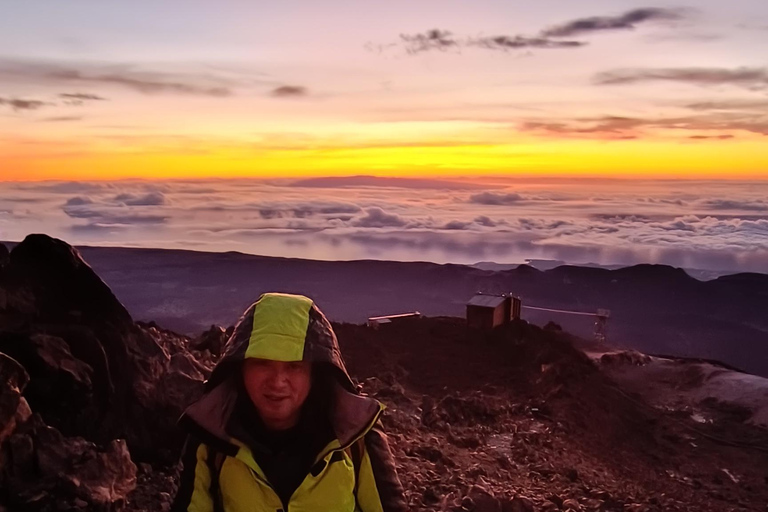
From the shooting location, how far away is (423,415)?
28.1 feet

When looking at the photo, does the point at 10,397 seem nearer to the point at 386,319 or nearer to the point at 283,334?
the point at 283,334

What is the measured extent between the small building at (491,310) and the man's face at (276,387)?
9.70 metres

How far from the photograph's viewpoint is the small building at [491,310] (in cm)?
1293

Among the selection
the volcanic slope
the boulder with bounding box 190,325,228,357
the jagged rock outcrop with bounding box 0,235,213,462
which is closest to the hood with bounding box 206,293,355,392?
the jagged rock outcrop with bounding box 0,235,213,462

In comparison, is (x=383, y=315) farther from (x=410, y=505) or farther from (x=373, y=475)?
(x=373, y=475)

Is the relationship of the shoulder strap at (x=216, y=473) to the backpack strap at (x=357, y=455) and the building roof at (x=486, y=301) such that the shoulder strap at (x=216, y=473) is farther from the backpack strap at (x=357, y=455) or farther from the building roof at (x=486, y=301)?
the building roof at (x=486, y=301)

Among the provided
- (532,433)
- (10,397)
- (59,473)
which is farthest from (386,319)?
(10,397)

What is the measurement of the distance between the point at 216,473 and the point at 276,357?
70 cm

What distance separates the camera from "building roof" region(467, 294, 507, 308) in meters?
13.0

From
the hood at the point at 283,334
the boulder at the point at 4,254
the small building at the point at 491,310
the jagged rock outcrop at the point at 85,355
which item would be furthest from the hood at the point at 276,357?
the small building at the point at 491,310

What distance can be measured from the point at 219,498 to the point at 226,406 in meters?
0.43

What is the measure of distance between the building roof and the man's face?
9752 millimetres

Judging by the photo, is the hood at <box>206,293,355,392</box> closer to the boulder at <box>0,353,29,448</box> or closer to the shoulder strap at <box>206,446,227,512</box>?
the shoulder strap at <box>206,446,227,512</box>

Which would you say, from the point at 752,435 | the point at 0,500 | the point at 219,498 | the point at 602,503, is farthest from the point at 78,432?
the point at 752,435
